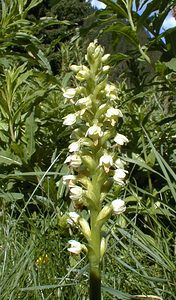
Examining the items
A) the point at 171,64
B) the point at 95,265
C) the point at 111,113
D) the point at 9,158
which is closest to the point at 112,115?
the point at 111,113

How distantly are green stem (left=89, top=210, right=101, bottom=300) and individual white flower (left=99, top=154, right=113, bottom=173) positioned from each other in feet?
0.40

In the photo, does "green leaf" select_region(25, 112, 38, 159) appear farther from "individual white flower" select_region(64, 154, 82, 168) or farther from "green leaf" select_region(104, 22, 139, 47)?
"individual white flower" select_region(64, 154, 82, 168)

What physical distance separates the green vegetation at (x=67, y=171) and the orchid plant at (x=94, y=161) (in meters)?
0.53

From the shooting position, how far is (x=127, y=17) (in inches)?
107

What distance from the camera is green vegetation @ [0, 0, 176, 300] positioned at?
1939 mm

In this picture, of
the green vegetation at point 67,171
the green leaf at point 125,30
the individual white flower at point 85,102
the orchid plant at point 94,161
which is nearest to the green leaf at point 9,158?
the green vegetation at point 67,171

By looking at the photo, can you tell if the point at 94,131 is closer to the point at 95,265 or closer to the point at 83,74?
the point at 83,74

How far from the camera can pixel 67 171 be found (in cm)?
267

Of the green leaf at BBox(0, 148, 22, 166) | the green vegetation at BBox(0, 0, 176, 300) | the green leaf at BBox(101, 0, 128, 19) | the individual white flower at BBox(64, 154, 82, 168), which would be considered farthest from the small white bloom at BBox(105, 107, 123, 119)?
the green leaf at BBox(0, 148, 22, 166)

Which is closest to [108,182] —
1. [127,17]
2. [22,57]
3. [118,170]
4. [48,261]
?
[118,170]

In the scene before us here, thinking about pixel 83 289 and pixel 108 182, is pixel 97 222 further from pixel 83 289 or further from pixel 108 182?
pixel 83 289

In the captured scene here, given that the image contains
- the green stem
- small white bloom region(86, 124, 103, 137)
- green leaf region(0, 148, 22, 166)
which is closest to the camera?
the green stem

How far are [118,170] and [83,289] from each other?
1.97ft

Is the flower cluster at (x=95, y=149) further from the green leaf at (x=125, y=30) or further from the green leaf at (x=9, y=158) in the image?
the green leaf at (x=9, y=158)
